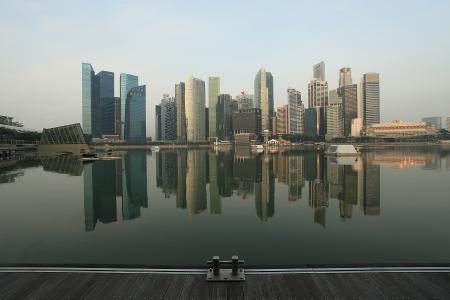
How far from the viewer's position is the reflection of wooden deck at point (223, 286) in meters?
8.16

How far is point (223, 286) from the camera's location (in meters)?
8.63

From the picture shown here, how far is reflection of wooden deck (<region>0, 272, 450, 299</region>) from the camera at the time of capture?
8.16 meters

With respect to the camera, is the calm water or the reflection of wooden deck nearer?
the reflection of wooden deck

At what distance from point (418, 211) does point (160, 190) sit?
27969 millimetres

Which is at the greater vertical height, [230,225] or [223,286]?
[223,286]

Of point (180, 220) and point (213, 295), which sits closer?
point (213, 295)

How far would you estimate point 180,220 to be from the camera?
21.9 metres

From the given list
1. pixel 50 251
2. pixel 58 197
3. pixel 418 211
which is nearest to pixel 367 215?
pixel 418 211

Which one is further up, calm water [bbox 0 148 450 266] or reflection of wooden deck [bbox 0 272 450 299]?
reflection of wooden deck [bbox 0 272 450 299]

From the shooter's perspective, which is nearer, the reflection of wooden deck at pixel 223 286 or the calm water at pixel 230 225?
the reflection of wooden deck at pixel 223 286

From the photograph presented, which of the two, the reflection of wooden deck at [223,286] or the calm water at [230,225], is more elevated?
the reflection of wooden deck at [223,286]

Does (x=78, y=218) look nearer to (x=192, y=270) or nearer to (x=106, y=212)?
(x=106, y=212)

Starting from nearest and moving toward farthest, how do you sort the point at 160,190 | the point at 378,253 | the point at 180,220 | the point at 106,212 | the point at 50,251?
the point at 378,253
the point at 50,251
the point at 180,220
the point at 106,212
the point at 160,190

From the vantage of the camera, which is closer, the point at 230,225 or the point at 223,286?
the point at 223,286
